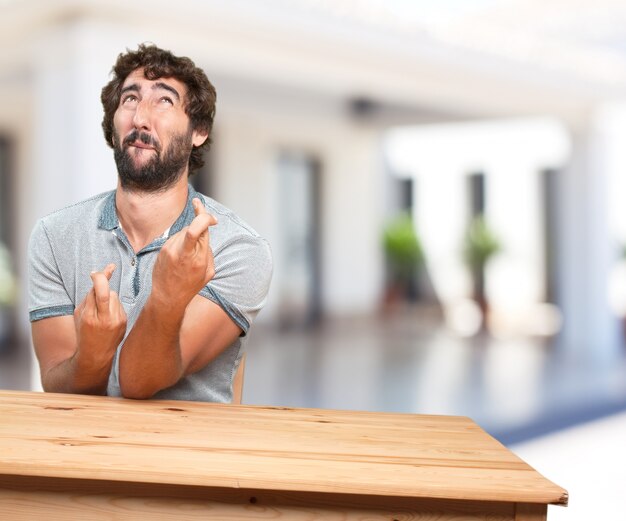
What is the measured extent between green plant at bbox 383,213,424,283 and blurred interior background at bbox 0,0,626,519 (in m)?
0.05

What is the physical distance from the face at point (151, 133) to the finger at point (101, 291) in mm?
273

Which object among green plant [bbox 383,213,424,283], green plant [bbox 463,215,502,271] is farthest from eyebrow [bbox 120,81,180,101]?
green plant [bbox 383,213,424,283]

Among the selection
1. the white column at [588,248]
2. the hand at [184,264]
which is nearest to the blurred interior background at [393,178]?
the white column at [588,248]

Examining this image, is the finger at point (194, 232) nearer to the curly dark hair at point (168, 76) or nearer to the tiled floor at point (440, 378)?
the curly dark hair at point (168, 76)

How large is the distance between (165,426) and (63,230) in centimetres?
55

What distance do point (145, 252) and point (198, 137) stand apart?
279 millimetres

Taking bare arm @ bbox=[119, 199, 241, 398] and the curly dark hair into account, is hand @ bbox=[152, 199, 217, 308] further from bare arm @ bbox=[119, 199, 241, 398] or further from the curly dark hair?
the curly dark hair

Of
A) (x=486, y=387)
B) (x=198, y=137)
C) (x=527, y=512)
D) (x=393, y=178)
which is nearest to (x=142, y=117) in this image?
(x=198, y=137)

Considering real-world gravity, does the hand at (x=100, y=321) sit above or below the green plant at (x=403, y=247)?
below

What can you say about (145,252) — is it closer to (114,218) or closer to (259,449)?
(114,218)

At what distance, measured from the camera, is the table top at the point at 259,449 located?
1289mm

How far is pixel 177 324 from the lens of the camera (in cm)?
163

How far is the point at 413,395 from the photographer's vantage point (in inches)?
254

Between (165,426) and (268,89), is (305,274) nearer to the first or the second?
(268,89)
